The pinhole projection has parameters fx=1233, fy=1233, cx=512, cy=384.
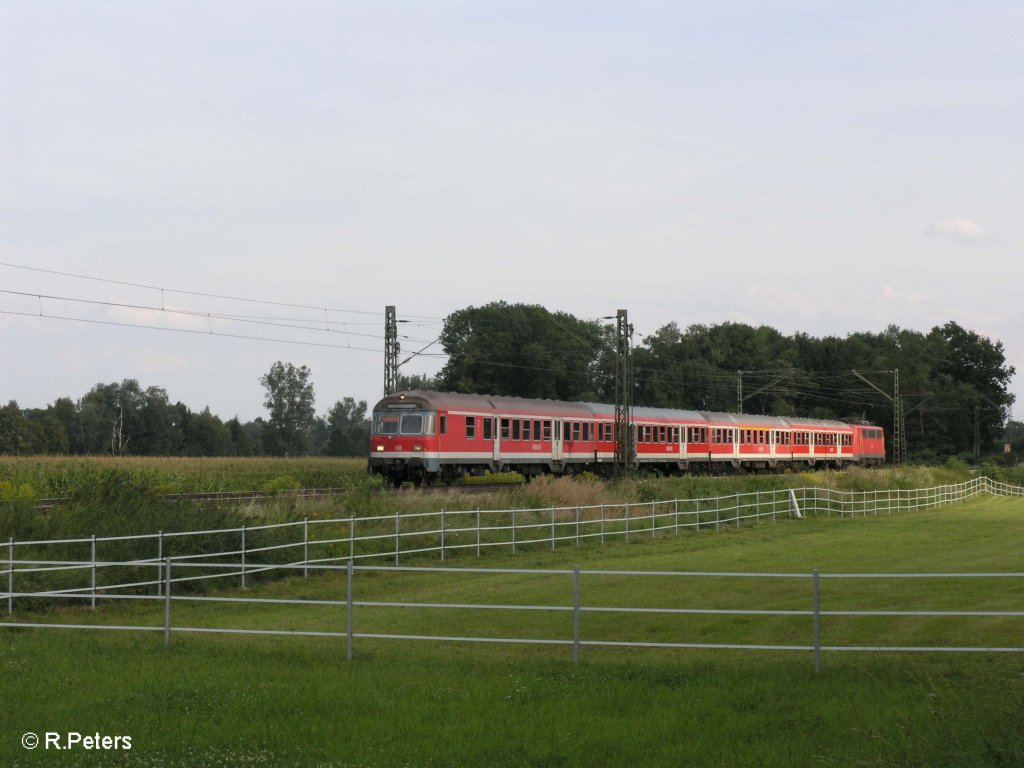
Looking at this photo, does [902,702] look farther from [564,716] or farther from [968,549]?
[968,549]

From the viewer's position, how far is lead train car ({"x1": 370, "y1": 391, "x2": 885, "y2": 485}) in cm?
4378

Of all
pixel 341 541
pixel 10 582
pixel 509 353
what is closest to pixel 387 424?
pixel 341 541

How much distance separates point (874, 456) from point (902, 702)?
272 ft

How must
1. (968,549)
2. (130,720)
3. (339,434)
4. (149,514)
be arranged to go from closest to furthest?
(130,720)
(149,514)
(968,549)
(339,434)

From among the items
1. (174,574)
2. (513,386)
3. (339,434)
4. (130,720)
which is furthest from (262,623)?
(339,434)

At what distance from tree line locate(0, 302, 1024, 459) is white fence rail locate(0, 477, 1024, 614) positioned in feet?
197

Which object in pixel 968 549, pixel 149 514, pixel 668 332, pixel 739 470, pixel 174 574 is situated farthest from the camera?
pixel 668 332

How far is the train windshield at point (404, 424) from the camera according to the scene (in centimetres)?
4334

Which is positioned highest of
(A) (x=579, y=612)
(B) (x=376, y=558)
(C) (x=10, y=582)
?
(C) (x=10, y=582)

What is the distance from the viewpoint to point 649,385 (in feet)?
390

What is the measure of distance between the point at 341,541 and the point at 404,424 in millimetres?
18976

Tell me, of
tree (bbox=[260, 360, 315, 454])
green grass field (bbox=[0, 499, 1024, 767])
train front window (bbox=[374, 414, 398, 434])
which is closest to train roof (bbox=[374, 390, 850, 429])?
train front window (bbox=[374, 414, 398, 434])

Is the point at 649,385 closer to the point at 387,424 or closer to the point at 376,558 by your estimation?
the point at 387,424

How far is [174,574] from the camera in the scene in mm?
21312
